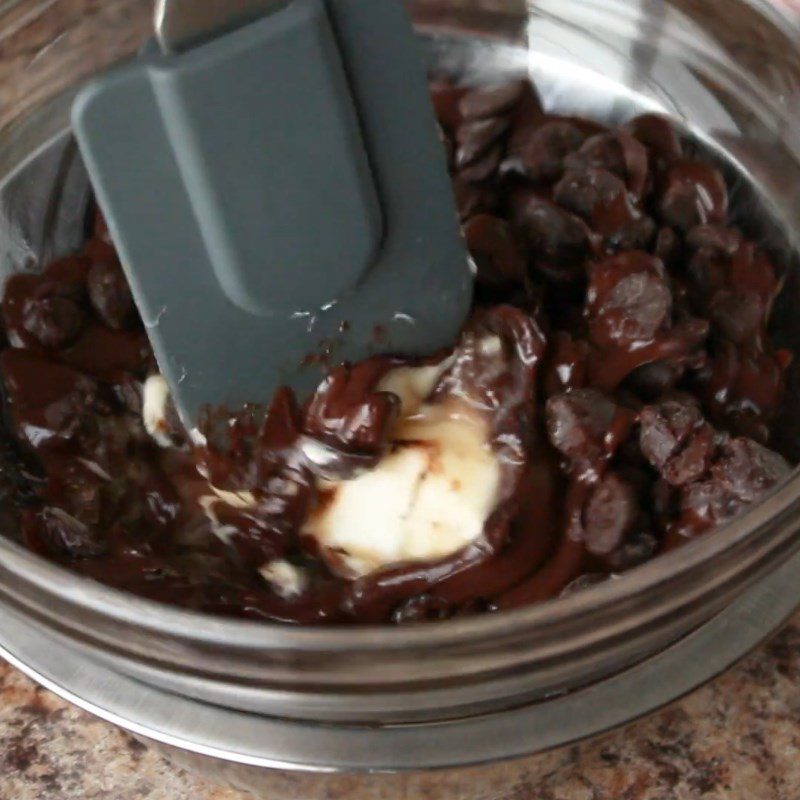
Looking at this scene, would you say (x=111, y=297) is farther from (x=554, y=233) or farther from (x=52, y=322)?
(x=554, y=233)

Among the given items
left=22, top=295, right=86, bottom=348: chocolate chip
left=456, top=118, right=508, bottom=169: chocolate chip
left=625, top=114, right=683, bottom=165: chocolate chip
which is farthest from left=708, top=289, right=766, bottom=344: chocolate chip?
left=22, top=295, right=86, bottom=348: chocolate chip

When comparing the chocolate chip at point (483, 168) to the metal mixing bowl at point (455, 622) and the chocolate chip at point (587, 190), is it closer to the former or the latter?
the chocolate chip at point (587, 190)

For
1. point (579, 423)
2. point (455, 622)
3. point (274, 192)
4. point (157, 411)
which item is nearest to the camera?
point (455, 622)

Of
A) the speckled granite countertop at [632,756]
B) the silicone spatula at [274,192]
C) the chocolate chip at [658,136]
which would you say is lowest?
the speckled granite countertop at [632,756]

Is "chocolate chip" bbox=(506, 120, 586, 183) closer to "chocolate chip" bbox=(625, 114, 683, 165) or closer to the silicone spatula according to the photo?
"chocolate chip" bbox=(625, 114, 683, 165)

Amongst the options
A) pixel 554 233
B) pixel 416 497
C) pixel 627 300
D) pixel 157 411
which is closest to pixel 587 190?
pixel 554 233

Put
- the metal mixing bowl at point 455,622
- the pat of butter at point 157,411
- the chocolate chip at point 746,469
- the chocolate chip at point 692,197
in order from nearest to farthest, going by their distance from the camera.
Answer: the metal mixing bowl at point 455,622 → the chocolate chip at point 746,469 → the pat of butter at point 157,411 → the chocolate chip at point 692,197

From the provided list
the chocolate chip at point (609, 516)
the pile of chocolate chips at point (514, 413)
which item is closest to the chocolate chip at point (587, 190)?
the pile of chocolate chips at point (514, 413)
